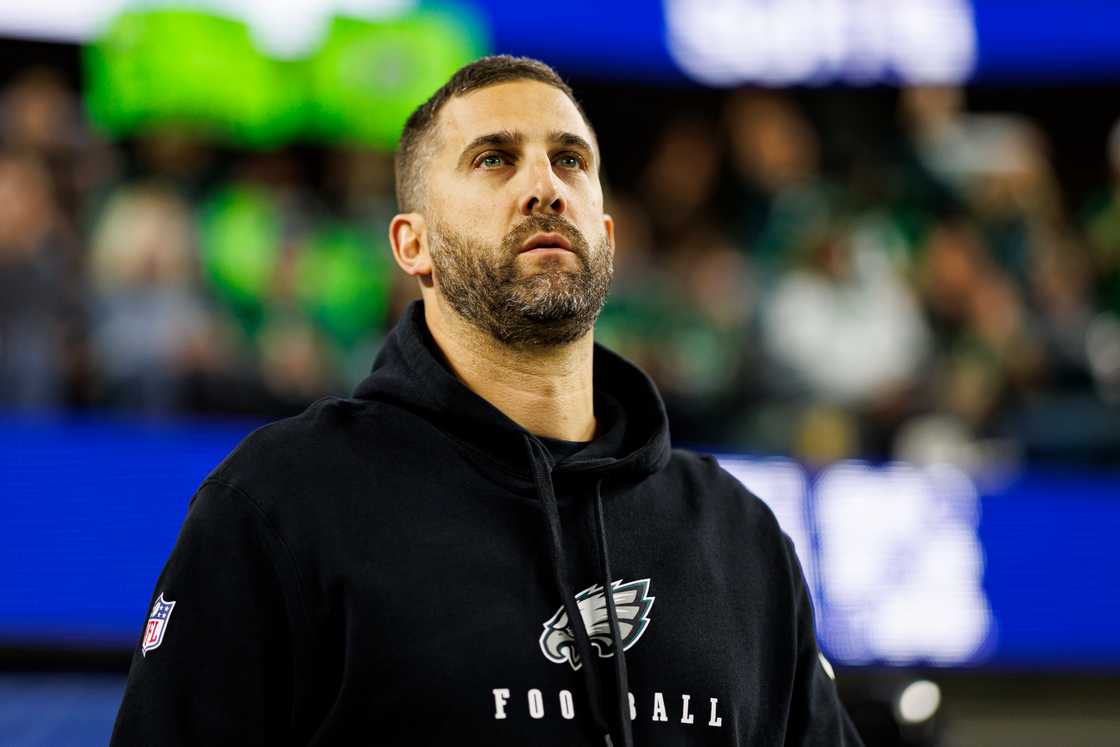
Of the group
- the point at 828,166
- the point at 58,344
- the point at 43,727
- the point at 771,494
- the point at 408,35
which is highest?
the point at 408,35

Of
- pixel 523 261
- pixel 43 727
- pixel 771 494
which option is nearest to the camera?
pixel 523 261

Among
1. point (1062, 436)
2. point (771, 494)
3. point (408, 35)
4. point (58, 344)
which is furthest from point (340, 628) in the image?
point (408, 35)

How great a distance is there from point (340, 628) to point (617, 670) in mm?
382

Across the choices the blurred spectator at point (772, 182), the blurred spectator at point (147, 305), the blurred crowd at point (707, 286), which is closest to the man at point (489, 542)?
the blurred spectator at point (147, 305)

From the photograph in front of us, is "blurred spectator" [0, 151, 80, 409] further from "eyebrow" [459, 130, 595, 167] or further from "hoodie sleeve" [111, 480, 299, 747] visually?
"hoodie sleeve" [111, 480, 299, 747]

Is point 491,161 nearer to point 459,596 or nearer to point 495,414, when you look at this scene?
point 495,414

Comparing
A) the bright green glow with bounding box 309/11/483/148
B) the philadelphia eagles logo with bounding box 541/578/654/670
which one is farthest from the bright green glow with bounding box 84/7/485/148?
the philadelphia eagles logo with bounding box 541/578/654/670

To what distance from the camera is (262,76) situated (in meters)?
7.53

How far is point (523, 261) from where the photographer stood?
2.20 m

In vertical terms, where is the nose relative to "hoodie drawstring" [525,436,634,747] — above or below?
above

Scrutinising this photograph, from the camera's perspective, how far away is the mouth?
2.21m

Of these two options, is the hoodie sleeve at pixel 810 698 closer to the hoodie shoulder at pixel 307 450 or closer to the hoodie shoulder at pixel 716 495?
the hoodie shoulder at pixel 716 495

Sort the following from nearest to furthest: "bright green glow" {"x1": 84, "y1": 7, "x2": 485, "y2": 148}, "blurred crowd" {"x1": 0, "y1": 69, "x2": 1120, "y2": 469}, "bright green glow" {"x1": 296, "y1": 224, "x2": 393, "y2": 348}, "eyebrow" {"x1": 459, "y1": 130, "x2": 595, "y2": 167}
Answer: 1. "eyebrow" {"x1": 459, "y1": 130, "x2": 595, "y2": 167}
2. "blurred crowd" {"x1": 0, "y1": 69, "x2": 1120, "y2": 469}
3. "bright green glow" {"x1": 296, "y1": 224, "x2": 393, "y2": 348}
4. "bright green glow" {"x1": 84, "y1": 7, "x2": 485, "y2": 148}

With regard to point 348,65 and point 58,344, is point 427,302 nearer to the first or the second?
point 58,344
